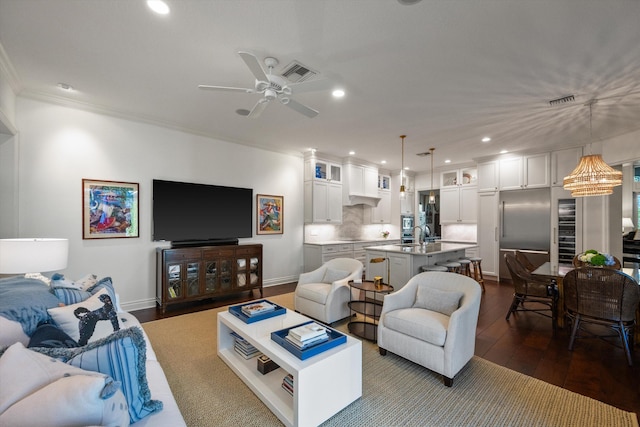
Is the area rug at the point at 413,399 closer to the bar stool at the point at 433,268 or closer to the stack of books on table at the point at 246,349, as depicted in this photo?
the stack of books on table at the point at 246,349

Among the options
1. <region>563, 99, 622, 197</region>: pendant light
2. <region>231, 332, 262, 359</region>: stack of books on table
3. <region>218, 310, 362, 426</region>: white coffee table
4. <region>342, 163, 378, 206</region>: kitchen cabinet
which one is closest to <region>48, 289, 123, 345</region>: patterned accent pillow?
<region>218, 310, 362, 426</region>: white coffee table

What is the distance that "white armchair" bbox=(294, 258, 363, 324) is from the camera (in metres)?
3.38

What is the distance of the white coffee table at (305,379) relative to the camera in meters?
1.73

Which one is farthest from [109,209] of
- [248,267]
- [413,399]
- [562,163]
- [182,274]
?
[562,163]

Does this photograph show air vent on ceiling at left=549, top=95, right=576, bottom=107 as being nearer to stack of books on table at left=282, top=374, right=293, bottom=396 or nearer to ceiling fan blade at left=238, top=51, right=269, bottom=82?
ceiling fan blade at left=238, top=51, right=269, bottom=82

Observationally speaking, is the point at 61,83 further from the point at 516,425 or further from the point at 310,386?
the point at 516,425

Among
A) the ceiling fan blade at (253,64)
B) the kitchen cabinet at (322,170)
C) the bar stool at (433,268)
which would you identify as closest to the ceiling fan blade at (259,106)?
the ceiling fan blade at (253,64)

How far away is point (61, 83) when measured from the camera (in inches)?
122

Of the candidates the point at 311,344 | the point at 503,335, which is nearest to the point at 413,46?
the point at 311,344

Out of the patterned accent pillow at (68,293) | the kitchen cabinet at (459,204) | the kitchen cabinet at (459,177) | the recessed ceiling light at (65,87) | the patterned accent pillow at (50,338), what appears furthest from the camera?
the kitchen cabinet at (459,177)

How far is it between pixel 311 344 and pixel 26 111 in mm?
4233

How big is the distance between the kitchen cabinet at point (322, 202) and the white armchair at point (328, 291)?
7.23 ft

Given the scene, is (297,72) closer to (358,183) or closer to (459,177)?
(358,183)

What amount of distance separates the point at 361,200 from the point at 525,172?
352 centimetres
